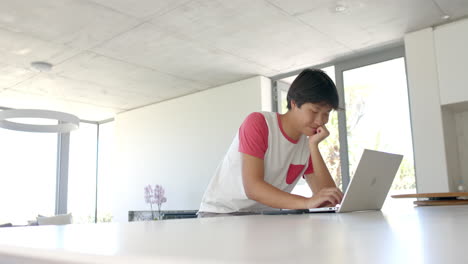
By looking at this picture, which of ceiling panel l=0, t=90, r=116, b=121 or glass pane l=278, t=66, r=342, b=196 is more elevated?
ceiling panel l=0, t=90, r=116, b=121

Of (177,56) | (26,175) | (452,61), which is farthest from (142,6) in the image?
(26,175)

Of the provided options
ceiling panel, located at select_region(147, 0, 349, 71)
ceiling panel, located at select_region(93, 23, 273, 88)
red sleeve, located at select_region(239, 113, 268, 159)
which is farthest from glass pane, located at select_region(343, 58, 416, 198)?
red sleeve, located at select_region(239, 113, 268, 159)

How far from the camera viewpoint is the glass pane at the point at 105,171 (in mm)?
7598

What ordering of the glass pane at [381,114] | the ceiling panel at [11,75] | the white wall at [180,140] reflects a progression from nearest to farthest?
the glass pane at [381,114] → the ceiling panel at [11,75] → the white wall at [180,140]

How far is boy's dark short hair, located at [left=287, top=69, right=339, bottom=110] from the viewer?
1.68 m

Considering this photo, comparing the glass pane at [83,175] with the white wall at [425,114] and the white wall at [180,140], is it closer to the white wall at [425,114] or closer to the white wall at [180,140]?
the white wall at [180,140]

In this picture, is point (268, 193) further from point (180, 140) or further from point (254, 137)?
point (180, 140)

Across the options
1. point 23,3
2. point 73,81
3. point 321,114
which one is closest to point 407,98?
point 321,114

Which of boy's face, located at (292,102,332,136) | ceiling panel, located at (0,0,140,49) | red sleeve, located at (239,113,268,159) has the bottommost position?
red sleeve, located at (239,113,268,159)

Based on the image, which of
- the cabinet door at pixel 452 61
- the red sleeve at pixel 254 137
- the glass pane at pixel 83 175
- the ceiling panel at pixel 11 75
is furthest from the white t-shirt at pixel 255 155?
the glass pane at pixel 83 175

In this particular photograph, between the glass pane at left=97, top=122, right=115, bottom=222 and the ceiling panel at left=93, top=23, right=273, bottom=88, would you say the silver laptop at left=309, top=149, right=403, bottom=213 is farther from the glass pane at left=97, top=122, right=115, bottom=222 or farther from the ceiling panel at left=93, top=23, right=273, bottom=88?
the glass pane at left=97, top=122, right=115, bottom=222

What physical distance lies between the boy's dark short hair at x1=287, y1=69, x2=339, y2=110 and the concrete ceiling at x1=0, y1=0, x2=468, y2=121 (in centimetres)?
195

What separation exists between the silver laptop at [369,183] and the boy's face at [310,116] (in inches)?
12.0

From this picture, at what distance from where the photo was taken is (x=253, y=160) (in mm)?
1524
